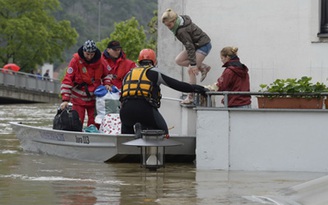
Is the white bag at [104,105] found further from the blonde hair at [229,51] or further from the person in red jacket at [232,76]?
the blonde hair at [229,51]

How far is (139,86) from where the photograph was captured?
47.2 ft

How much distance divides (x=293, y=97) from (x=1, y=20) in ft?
239

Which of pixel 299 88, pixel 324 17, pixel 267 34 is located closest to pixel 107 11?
pixel 267 34

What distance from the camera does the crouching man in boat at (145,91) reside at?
14.3m

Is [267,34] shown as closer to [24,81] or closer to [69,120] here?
[69,120]

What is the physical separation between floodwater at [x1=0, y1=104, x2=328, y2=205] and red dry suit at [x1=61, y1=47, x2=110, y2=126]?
3.91ft

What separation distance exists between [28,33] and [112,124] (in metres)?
69.8

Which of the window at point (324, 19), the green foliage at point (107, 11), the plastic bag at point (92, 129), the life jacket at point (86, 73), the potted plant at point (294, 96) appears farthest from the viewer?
the green foliage at point (107, 11)

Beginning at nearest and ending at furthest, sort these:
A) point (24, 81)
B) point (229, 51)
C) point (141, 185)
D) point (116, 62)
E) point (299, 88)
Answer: point (141, 185), point (299, 88), point (229, 51), point (116, 62), point (24, 81)

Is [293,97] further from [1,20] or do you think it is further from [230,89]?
[1,20]

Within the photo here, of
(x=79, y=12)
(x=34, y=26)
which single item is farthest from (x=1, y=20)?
(x=79, y=12)

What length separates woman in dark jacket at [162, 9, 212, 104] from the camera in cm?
1556

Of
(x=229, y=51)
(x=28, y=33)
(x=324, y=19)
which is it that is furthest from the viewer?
(x=28, y=33)

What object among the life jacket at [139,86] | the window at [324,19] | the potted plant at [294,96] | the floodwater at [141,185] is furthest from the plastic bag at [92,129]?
the window at [324,19]
